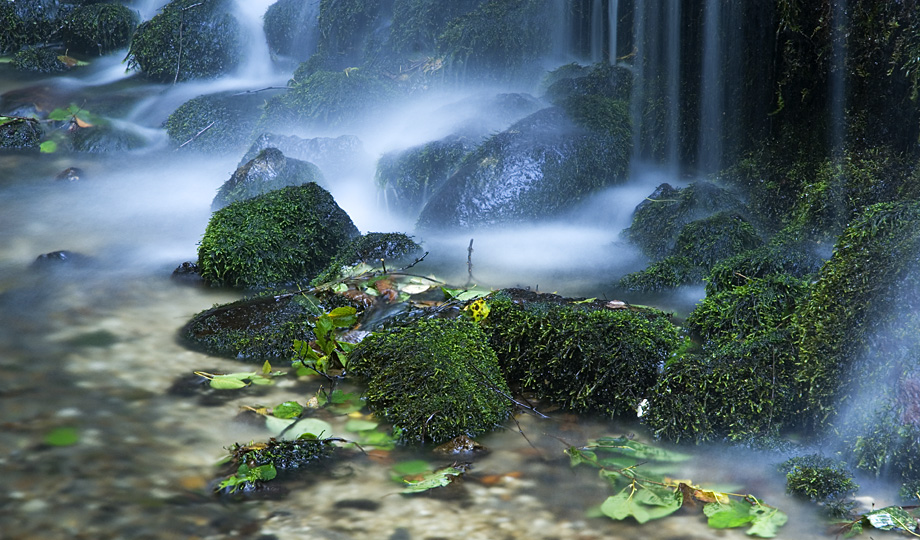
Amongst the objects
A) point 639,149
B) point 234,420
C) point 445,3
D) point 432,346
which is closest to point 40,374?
point 234,420

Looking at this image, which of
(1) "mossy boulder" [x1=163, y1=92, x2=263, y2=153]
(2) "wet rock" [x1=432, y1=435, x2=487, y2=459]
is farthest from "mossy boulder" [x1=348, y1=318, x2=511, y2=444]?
(1) "mossy boulder" [x1=163, y1=92, x2=263, y2=153]

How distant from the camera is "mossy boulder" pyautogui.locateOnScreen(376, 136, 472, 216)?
313 inches

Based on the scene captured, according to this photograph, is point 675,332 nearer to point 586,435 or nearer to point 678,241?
point 586,435

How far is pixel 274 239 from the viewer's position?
6.10 metres

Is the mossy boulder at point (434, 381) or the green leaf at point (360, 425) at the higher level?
the mossy boulder at point (434, 381)

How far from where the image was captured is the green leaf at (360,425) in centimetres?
390

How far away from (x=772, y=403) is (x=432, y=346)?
63.3 inches

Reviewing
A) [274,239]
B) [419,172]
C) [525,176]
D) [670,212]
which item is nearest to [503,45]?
[419,172]

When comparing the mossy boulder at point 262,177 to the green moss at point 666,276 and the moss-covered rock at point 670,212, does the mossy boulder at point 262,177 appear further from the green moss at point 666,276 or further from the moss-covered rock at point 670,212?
the green moss at point 666,276

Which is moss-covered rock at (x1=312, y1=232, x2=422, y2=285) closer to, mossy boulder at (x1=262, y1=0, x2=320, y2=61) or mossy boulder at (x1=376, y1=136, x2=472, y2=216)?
mossy boulder at (x1=376, y1=136, x2=472, y2=216)

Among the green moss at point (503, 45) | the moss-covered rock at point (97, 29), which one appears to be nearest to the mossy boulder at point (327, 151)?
the green moss at point (503, 45)

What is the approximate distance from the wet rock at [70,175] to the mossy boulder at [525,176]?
13.7 ft

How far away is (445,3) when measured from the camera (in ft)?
38.2

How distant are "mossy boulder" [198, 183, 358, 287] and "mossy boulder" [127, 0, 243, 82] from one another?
643 cm
